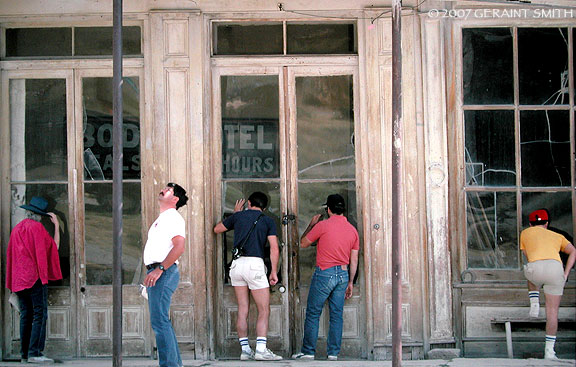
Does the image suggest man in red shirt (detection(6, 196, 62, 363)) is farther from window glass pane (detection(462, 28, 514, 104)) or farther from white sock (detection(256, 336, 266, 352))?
window glass pane (detection(462, 28, 514, 104))

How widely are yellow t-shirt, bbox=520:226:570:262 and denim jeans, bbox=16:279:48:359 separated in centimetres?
524

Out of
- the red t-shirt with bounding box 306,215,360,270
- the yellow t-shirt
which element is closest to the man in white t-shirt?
the red t-shirt with bounding box 306,215,360,270

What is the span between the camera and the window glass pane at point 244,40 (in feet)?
30.5

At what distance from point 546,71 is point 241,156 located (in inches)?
144

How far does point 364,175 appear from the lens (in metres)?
9.03

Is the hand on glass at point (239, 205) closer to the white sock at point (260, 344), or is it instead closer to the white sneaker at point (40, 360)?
the white sock at point (260, 344)

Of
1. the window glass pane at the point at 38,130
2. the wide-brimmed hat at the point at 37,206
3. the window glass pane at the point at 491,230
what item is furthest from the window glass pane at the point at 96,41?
the window glass pane at the point at 491,230

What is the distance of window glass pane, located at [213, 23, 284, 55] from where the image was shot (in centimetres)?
928

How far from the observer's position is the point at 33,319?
28.3 feet

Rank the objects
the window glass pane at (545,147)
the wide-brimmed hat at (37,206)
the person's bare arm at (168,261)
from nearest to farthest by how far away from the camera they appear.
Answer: the person's bare arm at (168,261) < the wide-brimmed hat at (37,206) < the window glass pane at (545,147)

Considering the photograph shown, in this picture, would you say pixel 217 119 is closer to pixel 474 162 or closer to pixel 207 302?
pixel 207 302

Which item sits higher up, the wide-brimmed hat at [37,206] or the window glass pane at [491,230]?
the wide-brimmed hat at [37,206]

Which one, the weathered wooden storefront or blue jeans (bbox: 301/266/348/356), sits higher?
the weathered wooden storefront

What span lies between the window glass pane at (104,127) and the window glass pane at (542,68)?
175 inches
